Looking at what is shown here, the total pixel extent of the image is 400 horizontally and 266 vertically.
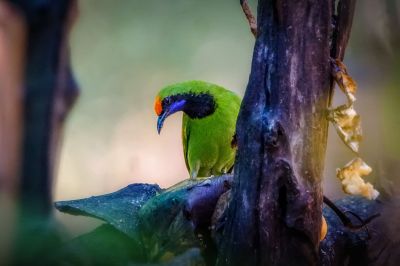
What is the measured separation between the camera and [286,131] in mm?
1451

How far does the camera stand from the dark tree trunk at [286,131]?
4.76 ft

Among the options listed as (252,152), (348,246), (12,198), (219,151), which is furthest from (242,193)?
(219,151)

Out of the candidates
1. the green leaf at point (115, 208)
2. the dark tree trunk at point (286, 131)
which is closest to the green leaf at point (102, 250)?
the green leaf at point (115, 208)

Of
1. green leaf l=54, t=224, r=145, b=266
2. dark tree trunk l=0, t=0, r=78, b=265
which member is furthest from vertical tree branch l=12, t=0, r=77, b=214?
green leaf l=54, t=224, r=145, b=266

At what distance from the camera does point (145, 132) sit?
3814 mm

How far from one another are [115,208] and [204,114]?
1.45 metres

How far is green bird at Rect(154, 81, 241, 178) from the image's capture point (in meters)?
Answer: 3.29

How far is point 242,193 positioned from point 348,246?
2.64 feet

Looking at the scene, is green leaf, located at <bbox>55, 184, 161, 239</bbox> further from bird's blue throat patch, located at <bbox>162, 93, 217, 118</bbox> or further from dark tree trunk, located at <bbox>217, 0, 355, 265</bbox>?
bird's blue throat patch, located at <bbox>162, 93, 217, 118</bbox>

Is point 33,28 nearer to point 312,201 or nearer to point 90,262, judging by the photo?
point 90,262

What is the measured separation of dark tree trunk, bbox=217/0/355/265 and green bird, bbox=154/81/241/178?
1.75m

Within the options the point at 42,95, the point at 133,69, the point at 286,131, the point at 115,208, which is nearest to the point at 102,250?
the point at 115,208

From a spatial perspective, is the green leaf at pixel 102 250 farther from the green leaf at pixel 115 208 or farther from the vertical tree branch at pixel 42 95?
the vertical tree branch at pixel 42 95

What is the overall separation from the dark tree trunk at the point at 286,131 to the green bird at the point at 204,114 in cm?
175
